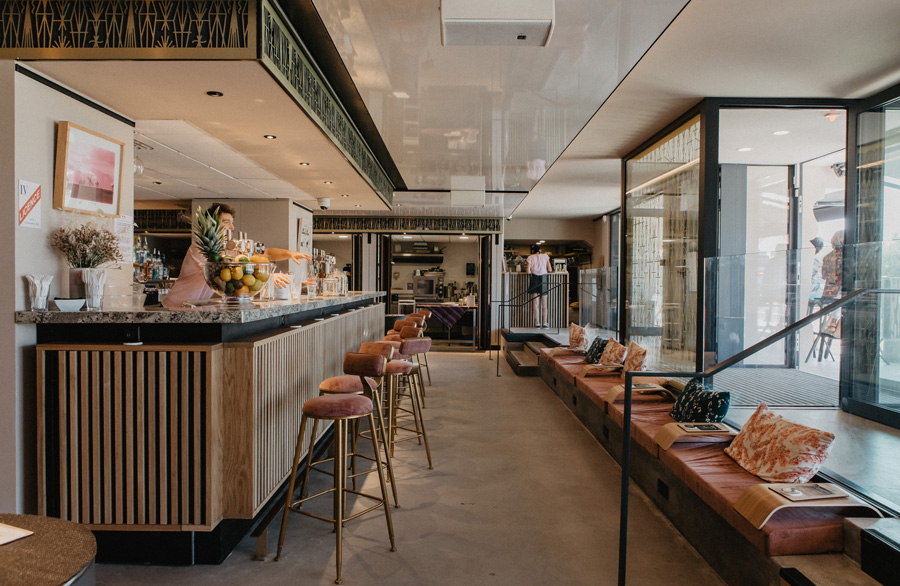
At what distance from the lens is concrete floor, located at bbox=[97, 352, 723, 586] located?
94.7 inches

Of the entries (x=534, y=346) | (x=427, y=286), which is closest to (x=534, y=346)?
(x=534, y=346)

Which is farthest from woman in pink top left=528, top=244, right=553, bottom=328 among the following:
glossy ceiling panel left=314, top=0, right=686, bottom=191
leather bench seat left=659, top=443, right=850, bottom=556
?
leather bench seat left=659, top=443, right=850, bottom=556

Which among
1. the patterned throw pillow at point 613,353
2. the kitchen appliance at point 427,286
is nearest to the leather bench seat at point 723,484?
the patterned throw pillow at point 613,353

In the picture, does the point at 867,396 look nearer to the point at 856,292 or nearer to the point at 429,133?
the point at 856,292

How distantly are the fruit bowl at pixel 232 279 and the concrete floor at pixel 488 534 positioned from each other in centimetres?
138

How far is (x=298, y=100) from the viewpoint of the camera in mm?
3316

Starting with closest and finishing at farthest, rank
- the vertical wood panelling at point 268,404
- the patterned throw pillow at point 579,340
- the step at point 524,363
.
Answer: the vertical wood panelling at point 268,404 → the patterned throw pillow at point 579,340 → the step at point 524,363

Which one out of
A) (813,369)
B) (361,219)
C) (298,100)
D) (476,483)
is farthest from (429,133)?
(361,219)

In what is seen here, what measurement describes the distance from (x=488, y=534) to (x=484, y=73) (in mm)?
3229

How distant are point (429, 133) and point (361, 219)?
21.6 feet

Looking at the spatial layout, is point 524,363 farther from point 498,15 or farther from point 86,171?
point 86,171

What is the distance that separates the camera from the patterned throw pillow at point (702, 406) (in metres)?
3.36

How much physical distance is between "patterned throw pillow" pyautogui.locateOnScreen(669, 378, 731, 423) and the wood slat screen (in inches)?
118

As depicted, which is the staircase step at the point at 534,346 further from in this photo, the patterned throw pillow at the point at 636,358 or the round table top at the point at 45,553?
the round table top at the point at 45,553
